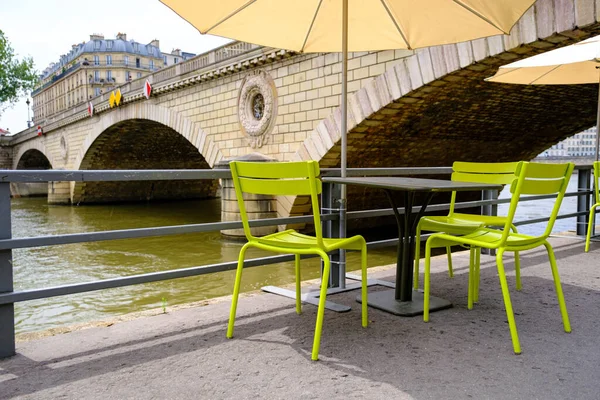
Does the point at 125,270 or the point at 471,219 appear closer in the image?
the point at 471,219

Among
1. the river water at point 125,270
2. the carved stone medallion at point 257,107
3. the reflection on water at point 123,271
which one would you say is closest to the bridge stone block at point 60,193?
the river water at point 125,270

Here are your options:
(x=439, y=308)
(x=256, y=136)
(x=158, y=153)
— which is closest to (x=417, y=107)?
(x=256, y=136)

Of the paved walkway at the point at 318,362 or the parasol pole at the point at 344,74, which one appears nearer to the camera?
the paved walkway at the point at 318,362

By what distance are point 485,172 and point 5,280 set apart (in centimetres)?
297

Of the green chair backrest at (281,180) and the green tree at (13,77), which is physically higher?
the green tree at (13,77)

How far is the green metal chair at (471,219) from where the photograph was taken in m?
3.19

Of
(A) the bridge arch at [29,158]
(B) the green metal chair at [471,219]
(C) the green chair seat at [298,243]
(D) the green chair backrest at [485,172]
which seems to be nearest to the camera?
(C) the green chair seat at [298,243]

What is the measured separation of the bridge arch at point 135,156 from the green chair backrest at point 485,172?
17.9 m

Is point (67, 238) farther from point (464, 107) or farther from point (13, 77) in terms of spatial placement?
point (13, 77)

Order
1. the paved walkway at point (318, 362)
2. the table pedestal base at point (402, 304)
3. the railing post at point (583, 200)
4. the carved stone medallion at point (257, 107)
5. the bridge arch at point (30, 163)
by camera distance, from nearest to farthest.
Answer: the paved walkway at point (318, 362) < the table pedestal base at point (402, 304) < the railing post at point (583, 200) < the carved stone medallion at point (257, 107) < the bridge arch at point (30, 163)

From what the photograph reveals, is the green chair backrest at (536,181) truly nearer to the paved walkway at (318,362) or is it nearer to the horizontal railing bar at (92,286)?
the paved walkway at (318,362)

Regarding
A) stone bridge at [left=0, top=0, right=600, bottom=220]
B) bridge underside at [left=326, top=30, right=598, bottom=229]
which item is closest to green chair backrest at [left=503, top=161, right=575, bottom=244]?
stone bridge at [left=0, top=0, right=600, bottom=220]

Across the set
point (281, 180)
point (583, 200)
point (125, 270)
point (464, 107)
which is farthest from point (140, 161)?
point (281, 180)

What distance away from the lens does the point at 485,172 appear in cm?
375
